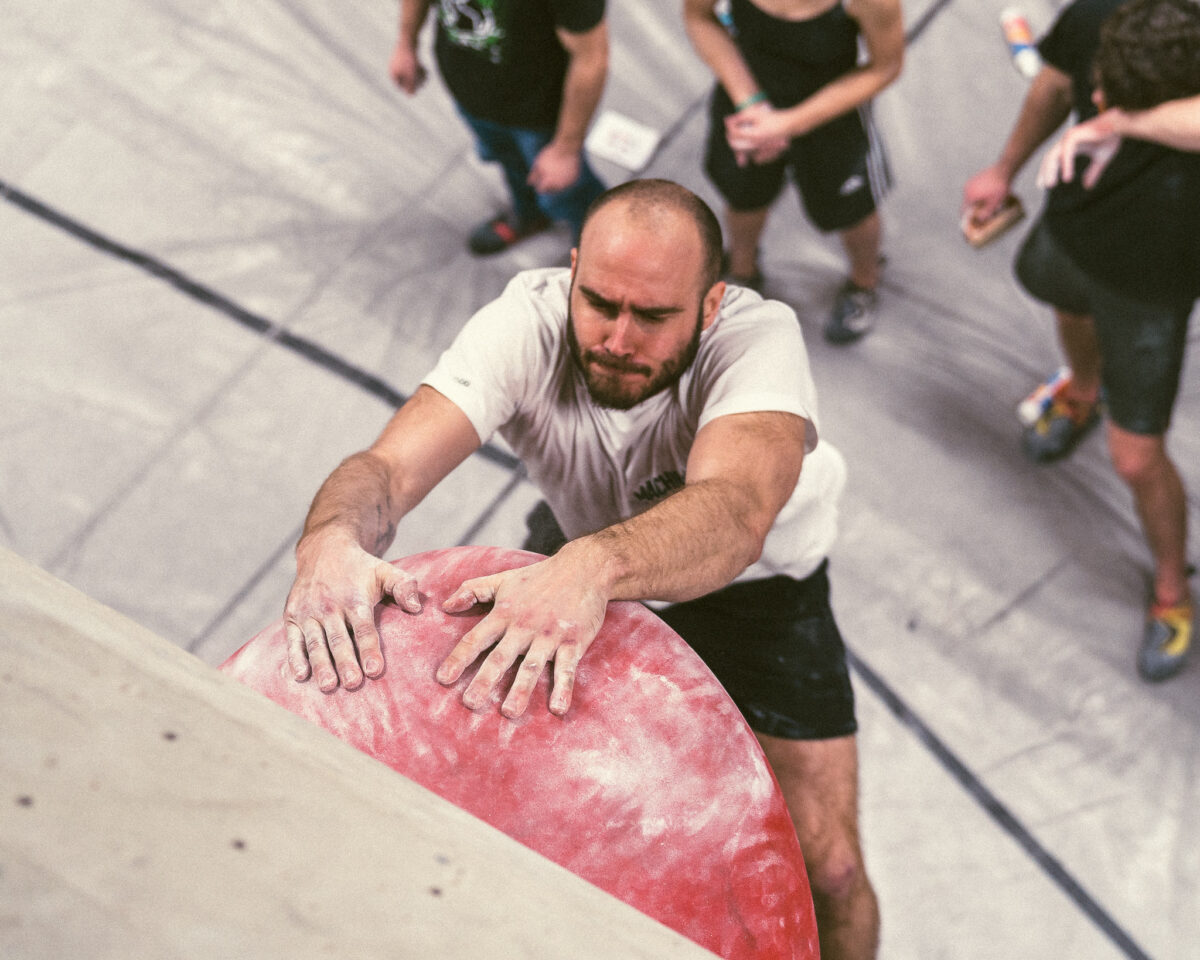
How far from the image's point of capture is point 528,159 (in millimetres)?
2537

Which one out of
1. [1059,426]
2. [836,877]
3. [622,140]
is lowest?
[1059,426]

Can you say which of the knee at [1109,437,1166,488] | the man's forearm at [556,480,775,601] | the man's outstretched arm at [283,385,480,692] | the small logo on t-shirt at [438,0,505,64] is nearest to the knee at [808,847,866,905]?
the man's forearm at [556,480,775,601]

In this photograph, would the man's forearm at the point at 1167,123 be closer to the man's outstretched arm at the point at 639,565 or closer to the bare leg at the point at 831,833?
the man's outstretched arm at the point at 639,565

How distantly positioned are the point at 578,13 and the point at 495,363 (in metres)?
1.02

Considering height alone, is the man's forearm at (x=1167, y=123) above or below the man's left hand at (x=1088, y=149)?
above

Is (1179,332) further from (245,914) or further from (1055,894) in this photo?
(245,914)

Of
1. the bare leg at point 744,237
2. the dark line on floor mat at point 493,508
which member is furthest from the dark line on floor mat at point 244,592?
the bare leg at point 744,237

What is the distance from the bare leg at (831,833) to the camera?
1563 mm

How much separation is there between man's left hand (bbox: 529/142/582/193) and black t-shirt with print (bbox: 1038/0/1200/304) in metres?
1.05

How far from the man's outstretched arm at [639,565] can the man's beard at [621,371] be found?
10cm

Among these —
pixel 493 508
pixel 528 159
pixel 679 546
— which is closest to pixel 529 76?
pixel 528 159

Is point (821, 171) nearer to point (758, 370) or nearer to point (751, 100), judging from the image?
point (751, 100)

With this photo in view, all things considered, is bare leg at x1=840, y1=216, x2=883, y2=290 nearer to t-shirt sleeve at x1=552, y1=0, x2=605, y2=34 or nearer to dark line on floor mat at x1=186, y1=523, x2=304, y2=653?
t-shirt sleeve at x1=552, y1=0, x2=605, y2=34

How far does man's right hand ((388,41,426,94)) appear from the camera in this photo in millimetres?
2492
